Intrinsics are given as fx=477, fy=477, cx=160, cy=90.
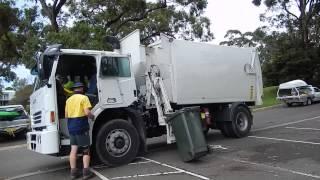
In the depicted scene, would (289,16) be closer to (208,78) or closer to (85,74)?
(208,78)

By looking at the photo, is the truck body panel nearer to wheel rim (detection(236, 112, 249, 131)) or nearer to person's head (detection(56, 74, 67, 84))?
wheel rim (detection(236, 112, 249, 131))

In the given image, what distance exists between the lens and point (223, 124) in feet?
46.9

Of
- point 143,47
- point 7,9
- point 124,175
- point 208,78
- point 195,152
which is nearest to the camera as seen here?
point 124,175

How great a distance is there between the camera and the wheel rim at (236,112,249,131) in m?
14.4

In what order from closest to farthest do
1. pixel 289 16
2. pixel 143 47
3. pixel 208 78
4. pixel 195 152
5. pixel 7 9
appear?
1. pixel 195 152
2. pixel 143 47
3. pixel 208 78
4. pixel 7 9
5. pixel 289 16

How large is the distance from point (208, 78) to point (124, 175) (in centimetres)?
490

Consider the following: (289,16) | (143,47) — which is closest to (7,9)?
(143,47)

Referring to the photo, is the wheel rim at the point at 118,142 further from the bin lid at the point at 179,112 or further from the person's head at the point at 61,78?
the person's head at the point at 61,78

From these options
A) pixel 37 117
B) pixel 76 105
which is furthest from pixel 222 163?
pixel 37 117

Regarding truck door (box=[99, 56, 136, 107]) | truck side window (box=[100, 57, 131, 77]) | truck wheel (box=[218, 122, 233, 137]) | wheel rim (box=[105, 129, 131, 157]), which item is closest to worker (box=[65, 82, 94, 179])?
wheel rim (box=[105, 129, 131, 157])

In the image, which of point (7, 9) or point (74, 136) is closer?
point (74, 136)

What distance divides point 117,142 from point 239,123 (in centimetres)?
506

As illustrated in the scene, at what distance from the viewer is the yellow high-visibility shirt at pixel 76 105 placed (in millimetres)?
9648

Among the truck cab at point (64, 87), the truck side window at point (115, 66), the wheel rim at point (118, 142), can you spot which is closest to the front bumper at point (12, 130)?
the truck cab at point (64, 87)
